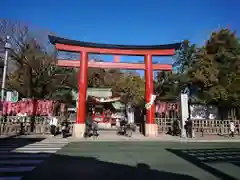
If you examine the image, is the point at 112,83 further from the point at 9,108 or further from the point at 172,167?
the point at 172,167

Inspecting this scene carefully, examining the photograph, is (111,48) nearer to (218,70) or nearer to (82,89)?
(82,89)

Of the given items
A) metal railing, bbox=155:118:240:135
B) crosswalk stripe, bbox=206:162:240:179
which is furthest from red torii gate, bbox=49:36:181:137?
crosswalk stripe, bbox=206:162:240:179

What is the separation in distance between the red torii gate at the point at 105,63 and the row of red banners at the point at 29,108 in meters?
5.60

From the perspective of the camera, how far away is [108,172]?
241 inches

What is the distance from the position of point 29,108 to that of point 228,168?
18205mm

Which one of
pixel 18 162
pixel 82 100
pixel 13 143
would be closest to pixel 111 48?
pixel 82 100

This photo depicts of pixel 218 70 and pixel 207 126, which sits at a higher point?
pixel 218 70

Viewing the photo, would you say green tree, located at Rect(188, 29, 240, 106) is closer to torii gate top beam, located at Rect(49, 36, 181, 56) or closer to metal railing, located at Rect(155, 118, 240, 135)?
metal railing, located at Rect(155, 118, 240, 135)

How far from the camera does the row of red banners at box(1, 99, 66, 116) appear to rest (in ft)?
62.9

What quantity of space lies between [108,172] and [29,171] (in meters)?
2.32

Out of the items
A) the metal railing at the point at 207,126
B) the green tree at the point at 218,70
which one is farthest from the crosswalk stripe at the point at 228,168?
the green tree at the point at 218,70

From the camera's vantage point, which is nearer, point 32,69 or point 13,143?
point 13,143

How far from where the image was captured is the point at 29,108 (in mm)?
20078

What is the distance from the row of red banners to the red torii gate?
5602 millimetres
